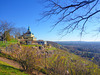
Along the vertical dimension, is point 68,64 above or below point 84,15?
Answer: below

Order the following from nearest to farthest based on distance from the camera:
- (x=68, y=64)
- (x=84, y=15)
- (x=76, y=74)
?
(x=84, y=15) < (x=76, y=74) < (x=68, y=64)

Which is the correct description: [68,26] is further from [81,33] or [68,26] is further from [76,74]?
[76,74]

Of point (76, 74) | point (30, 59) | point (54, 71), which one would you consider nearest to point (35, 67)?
point (30, 59)

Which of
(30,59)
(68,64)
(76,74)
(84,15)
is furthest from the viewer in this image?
(30,59)

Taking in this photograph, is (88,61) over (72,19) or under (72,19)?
under

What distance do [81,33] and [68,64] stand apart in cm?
186

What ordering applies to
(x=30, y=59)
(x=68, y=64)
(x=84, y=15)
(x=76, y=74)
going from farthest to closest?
1. (x=30, y=59)
2. (x=68, y=64)
3. (x=76, y=74)
4. (x=84, y=15)

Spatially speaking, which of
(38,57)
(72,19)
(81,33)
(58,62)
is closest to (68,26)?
(72,19)

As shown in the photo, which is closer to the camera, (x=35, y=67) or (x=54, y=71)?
(x=54, y=71)

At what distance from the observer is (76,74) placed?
359cm

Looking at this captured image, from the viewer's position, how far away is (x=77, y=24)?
2.76 meters

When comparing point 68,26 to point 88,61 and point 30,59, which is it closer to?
point 88,61

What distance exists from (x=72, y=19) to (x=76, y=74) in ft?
8.55

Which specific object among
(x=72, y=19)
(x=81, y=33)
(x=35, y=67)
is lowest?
(x=35, y=67)
